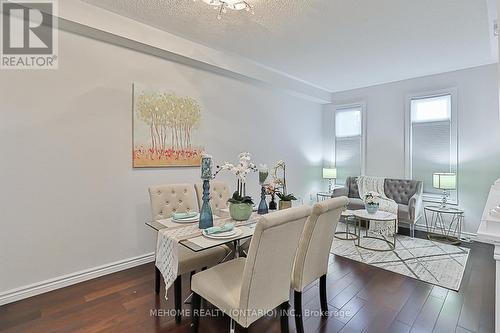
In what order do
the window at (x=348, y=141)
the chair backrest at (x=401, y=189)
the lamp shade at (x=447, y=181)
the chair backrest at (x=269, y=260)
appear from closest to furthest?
1. the chair backrest at (x=269, y=260)
2. the lamp shade at (x=447, y=181)
3. the chair backrest at (x=401, y=189)
4. the window at (x=348, y=141)

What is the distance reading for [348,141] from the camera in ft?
18.6

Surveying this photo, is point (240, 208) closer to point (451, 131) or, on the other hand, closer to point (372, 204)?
point (372, 204)

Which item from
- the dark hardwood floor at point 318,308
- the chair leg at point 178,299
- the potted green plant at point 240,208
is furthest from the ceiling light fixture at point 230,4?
the dark hardwood floor at point 318,308

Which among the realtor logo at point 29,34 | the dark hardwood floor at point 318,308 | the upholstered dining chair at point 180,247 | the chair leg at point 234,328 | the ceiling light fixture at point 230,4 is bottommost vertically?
the dark hardwood floor at point 318,308

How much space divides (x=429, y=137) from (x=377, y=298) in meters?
3.38

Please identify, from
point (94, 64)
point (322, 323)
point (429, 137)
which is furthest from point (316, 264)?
point (429, 137)

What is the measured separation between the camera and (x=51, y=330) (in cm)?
193

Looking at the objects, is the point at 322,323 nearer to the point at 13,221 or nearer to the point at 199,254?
the point at 199,254

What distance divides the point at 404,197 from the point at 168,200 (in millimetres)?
4073

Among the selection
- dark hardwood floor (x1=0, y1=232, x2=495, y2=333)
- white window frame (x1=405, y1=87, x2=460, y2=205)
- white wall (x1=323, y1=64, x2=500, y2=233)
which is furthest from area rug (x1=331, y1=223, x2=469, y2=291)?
white wall (x1=323, y1=64, x2=500, y2=233)

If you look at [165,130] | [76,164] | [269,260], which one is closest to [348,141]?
[165,130]

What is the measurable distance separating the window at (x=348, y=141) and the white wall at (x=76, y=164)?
135 inches

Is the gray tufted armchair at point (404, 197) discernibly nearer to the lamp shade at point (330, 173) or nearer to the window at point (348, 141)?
the lamp shade at point (330, 173)

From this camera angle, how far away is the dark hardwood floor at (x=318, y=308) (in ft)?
6.52
